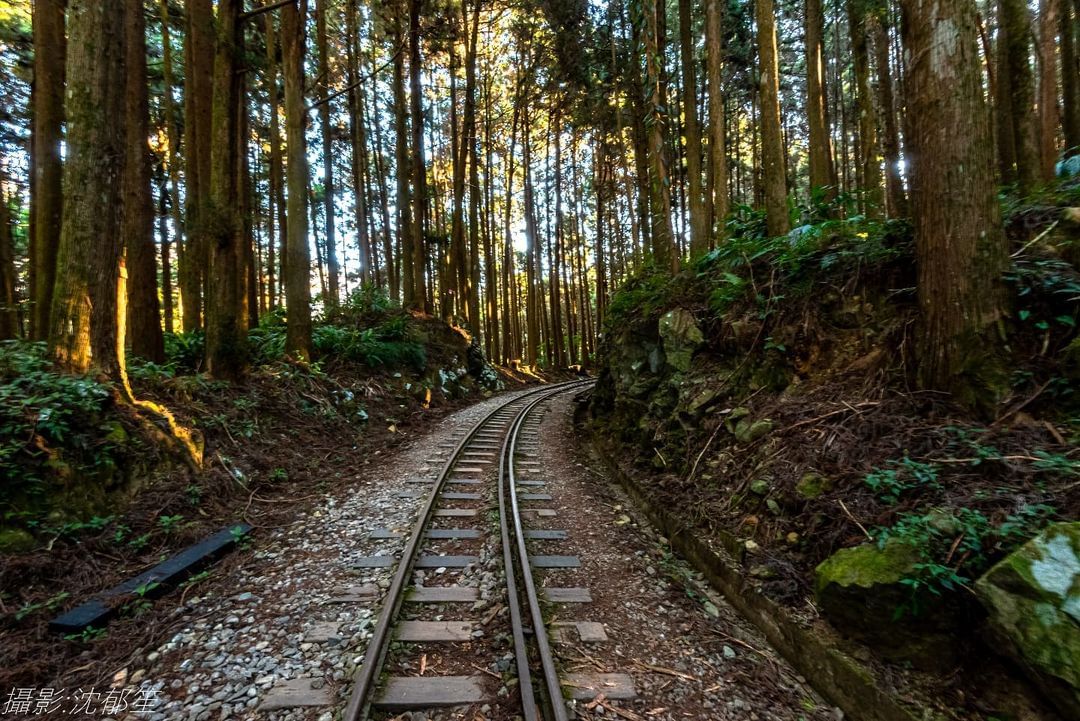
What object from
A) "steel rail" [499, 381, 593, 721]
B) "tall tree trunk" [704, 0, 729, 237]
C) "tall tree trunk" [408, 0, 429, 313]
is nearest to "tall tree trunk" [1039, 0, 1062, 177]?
"tall tree trunk" [704, 0, 729, 237]

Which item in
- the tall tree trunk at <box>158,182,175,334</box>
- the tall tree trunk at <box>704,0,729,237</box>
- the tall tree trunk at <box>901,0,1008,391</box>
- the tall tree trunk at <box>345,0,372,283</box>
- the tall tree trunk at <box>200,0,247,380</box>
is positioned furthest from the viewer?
the tall tree trunk at <box>158,182,175,334</box>

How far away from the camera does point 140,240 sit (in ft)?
24.4

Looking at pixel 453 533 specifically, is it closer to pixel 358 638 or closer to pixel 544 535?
pixel 544 535

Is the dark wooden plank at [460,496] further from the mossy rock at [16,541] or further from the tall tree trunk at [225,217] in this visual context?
the tall tree trunk at [225,217]

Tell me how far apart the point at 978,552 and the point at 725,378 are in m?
3.47

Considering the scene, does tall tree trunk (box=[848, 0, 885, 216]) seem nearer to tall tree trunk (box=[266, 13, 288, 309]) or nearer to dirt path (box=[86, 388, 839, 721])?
dirt path (box=[86, 388, 839, 721])

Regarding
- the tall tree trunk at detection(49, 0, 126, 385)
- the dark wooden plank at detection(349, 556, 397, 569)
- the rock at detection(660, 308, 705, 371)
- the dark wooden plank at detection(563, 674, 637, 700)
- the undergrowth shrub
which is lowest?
the dark wooden plank at detection(563, 674, 637, 700)

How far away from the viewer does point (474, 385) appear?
16.9 meters

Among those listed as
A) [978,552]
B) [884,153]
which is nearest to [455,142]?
[884,153]

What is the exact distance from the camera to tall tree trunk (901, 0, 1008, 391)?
3.63m

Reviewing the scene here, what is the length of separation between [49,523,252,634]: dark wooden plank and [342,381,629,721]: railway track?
1.32 metres

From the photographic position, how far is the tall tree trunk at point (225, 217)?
786 cm

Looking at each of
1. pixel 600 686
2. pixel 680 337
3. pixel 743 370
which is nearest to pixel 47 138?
pixel 680 337

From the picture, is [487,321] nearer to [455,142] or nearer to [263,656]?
[455,142]
